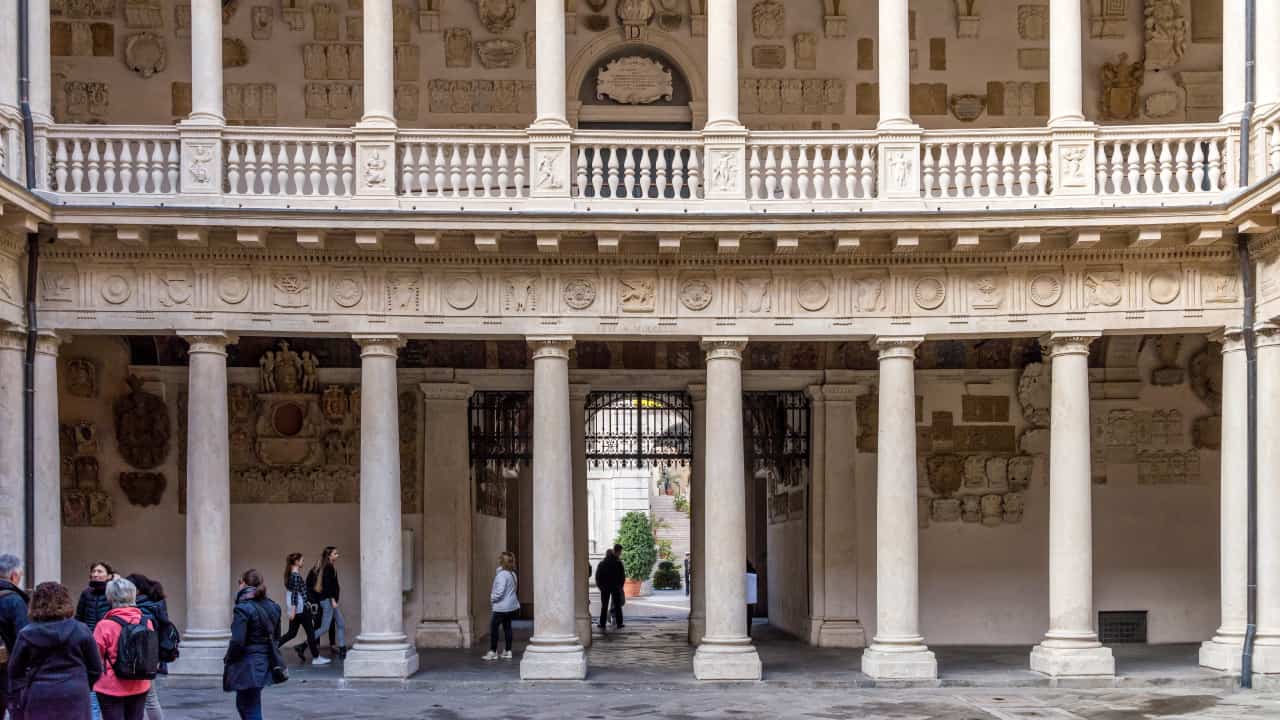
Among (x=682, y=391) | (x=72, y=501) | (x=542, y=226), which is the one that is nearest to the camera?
(x=542, y=226)

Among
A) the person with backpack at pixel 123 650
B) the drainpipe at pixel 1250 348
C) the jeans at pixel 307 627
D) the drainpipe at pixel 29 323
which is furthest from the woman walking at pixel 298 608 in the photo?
the drainpipe at pixel 1250 348

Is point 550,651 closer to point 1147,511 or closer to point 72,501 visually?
point 72,501

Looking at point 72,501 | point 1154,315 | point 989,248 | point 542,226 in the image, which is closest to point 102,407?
point 72,501

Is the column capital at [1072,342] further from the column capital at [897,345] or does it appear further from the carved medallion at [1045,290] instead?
the column capital at [897,345]

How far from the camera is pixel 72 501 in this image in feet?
72.9

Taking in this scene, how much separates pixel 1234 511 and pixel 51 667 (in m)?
13.7

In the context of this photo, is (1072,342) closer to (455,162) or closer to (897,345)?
(897,345)

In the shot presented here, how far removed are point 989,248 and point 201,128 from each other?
9.39m

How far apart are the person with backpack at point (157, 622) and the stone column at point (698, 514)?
36.9 ft

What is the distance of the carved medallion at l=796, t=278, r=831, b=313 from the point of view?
19484 mm

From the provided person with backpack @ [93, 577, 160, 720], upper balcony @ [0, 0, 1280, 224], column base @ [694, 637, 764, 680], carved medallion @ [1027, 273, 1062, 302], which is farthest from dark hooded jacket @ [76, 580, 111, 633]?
carved medallion @ [1027, 273, 1062, 302]

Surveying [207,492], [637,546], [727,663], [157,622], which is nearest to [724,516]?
[727,663]

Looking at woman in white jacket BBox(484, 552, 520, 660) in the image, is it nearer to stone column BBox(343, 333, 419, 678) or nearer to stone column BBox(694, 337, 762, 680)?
stone column BBox(343, 333, 419, 678)

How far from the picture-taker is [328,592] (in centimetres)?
2075
